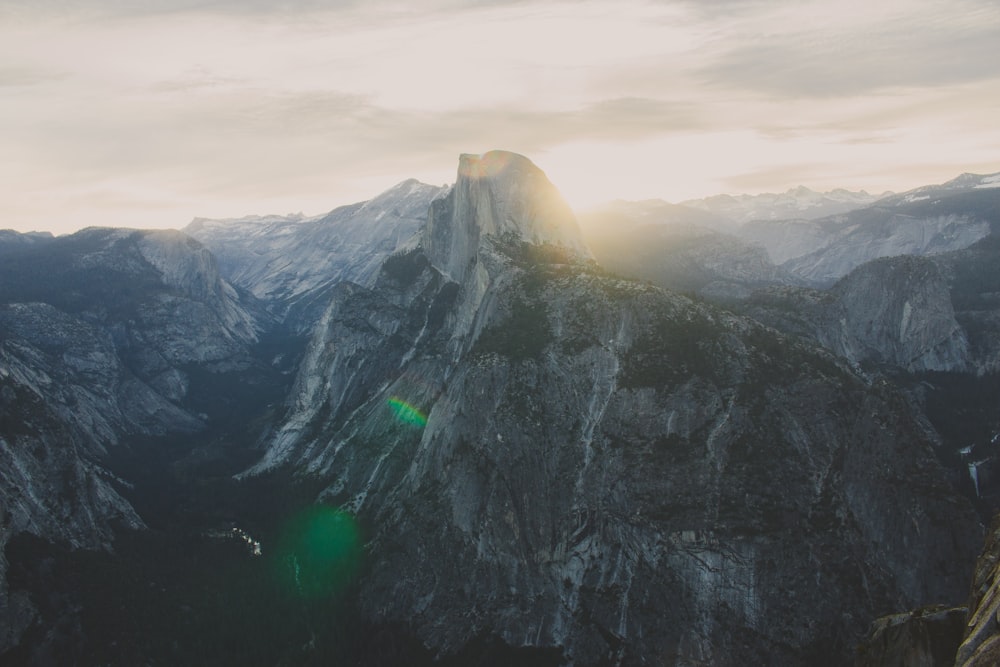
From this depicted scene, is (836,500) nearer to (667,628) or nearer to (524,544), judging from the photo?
(667,628)

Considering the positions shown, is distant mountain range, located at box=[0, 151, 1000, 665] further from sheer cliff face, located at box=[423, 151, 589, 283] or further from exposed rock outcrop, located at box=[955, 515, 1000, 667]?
exposed rock outcrop, located at box=[955, 515, 1000, 667]

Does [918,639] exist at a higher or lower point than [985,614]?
lower

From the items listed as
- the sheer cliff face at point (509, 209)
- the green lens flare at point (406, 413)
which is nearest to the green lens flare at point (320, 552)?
the green lens flare at point (406, 413)

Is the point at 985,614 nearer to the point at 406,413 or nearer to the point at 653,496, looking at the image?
the point at 653,496

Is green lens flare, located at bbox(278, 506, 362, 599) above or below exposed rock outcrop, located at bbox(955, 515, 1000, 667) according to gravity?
below

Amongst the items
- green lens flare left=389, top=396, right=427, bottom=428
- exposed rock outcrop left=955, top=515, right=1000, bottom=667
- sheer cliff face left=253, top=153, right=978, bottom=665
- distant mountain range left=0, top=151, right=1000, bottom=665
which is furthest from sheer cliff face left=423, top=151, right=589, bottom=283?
exposed rock outcrop left=955, top=515, right=1000, bottom=667

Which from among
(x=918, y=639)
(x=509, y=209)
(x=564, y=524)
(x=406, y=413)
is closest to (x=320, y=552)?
(x=406, y=413)
